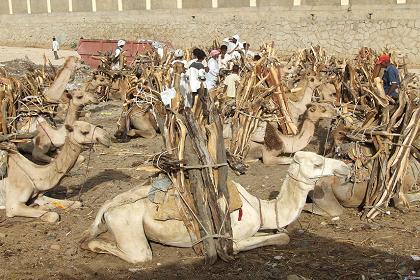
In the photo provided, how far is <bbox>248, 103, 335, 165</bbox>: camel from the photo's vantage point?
988cm

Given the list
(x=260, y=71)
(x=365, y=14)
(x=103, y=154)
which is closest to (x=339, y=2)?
(x=365, y=14)

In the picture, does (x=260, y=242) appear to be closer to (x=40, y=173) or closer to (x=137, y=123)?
(x=40, y=173)

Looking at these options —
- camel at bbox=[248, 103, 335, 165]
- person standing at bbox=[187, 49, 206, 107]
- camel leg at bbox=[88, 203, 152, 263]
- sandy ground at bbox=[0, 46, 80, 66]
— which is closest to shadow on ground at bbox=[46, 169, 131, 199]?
person standing at bbox=[187, 49, 206, 107]

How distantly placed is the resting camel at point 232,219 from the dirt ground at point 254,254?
0.47 feet

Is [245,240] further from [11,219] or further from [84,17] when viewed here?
[84,17]

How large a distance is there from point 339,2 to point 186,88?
2058 centimetres

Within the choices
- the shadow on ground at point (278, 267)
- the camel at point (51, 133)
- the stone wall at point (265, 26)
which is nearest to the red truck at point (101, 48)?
the stone wall at point (265, 26)

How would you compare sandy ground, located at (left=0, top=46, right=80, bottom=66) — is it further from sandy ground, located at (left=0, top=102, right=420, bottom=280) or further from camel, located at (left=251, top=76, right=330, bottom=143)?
sandy ground, located at (left=0, top=102, right=420, bottom=280)

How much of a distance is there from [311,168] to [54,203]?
12.0ft

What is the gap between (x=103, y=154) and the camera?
1091cm

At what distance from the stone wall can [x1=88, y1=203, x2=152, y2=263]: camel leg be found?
2111 centimetres

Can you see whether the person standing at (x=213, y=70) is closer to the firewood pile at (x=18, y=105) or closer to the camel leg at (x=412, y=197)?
the firewood pile at (x=18, y=105)

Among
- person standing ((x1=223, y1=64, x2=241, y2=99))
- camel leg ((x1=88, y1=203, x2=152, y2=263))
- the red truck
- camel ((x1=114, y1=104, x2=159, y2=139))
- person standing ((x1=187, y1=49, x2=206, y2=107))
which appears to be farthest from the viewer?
the red truck

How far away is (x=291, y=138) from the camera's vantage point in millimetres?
9953
